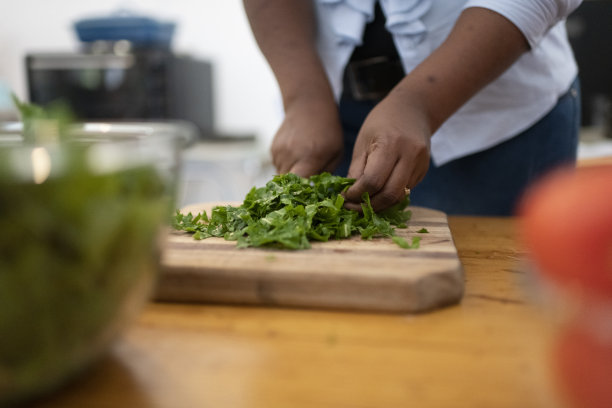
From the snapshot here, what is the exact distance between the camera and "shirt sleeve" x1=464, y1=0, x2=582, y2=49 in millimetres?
987

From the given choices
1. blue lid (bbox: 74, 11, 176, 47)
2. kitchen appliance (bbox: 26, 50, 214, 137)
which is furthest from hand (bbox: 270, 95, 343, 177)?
blue lid (bbox: 74, 11, 176, 47)

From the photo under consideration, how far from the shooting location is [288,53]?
4.40 ft

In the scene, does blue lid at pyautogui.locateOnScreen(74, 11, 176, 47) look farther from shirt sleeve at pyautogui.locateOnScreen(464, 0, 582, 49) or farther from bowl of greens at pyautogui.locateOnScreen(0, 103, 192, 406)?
bowl of greens at pyautogui.locateOnScreen(0, 103, 192, 406)

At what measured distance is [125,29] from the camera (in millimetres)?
2938

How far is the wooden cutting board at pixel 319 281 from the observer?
620 mm

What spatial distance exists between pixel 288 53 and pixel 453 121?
44 centimetres

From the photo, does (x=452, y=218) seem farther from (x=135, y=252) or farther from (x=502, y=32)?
(x=135, y=252)

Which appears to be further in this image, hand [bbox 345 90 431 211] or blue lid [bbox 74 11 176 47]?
blue lid [bbox 74 11 176 47]

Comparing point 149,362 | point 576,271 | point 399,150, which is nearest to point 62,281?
point 149,362

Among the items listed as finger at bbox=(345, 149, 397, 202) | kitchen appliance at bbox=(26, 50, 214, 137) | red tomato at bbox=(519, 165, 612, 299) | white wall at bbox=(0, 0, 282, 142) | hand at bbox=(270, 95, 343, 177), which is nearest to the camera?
red tomato at bbox=(519, 165, 612, 299)

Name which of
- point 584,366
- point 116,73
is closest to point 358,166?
point 584,366

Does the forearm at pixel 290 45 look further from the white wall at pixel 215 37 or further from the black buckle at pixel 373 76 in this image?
the white wall at pixel 215 37

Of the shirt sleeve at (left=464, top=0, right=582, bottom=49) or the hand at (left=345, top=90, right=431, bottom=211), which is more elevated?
the shirt sleeve at (left=464, top=0, right=582, bottom=49)

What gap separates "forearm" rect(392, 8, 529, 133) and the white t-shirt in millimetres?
211
